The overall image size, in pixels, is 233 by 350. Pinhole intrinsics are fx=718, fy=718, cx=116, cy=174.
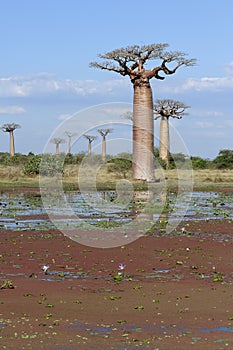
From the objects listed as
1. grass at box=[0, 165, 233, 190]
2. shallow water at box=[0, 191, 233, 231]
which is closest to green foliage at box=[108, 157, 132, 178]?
grass at box=[0, 165, 233, 190]

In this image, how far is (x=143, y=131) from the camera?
1085 inches

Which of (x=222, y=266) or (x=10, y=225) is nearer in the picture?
(x=222, y=266)

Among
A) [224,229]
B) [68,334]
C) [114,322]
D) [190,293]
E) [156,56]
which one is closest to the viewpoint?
[68,334]

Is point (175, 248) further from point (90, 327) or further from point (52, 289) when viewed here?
point (90, 327)

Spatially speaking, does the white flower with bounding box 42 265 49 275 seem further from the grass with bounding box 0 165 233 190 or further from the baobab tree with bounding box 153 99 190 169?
the baobab tree with bounding box 153 99 190 169

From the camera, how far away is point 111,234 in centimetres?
1218

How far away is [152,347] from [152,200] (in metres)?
15.3

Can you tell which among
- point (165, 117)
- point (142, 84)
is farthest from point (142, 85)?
point (165, 117)

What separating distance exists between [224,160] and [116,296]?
46.9m

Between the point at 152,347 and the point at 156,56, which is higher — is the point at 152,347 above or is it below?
below

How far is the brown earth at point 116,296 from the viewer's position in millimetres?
5496

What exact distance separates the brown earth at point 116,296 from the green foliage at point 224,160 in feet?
134

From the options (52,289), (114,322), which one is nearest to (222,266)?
(52,289)

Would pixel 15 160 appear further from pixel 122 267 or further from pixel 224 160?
pixel 122 267
